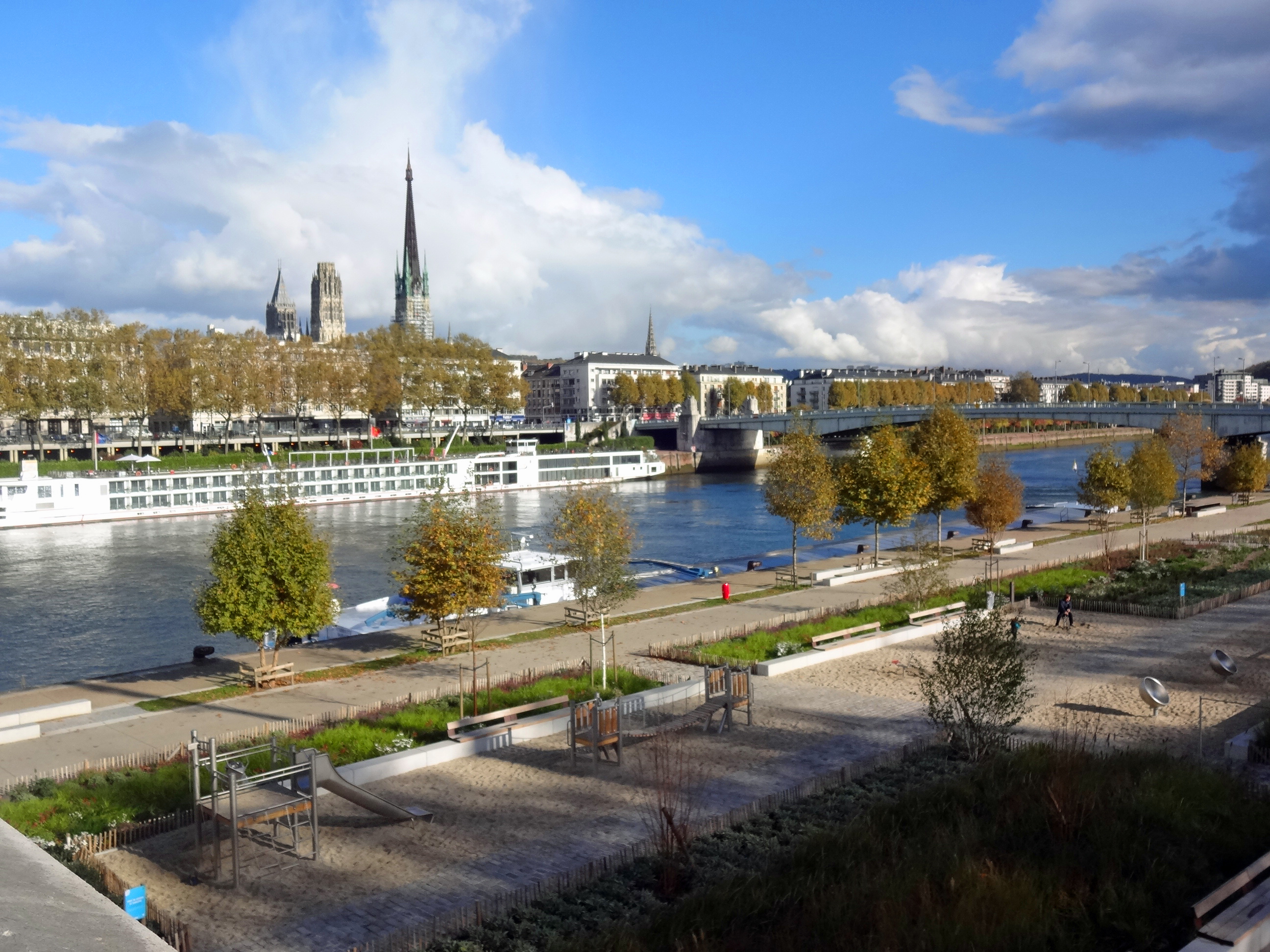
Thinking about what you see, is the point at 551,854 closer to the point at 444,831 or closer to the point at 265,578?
the point at 444,831

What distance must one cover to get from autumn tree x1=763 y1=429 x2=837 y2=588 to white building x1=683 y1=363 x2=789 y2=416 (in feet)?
431

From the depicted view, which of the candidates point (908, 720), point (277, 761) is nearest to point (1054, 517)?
point (908, 720)

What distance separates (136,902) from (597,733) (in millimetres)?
6485

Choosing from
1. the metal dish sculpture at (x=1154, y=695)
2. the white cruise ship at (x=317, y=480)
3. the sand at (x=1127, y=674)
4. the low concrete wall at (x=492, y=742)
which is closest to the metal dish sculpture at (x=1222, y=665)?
the sand at (x=1127, y=674)

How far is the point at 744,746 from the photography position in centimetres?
1489

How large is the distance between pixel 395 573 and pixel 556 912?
12.5 metres

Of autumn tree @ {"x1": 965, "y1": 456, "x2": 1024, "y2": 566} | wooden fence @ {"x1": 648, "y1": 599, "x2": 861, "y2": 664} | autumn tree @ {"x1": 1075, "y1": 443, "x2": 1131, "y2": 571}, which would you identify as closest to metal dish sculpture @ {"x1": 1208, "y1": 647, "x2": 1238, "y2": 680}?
wooden fence @ {"x1": 648, "y1": 599, "x2": 861, "y2": 664}

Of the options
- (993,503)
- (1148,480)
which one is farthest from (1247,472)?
(993,503)

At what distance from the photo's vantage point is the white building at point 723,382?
175 metres

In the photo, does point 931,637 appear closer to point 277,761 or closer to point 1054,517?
point 277,761

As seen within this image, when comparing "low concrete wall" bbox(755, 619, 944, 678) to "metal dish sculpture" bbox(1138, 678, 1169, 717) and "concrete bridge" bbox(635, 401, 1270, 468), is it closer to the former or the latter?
"metal dish sculpture" bbox(1138, 678, 1169, 717)

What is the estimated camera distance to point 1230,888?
8484mm

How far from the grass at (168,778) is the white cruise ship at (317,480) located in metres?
30.2

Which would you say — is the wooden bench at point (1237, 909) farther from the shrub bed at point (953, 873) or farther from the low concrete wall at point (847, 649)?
the low concrete wall at point (847, 649)
